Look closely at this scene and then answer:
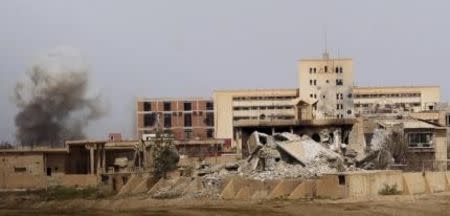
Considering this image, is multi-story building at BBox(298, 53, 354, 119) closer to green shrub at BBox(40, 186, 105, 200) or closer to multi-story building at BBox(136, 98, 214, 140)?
multi-story building at BBox(136, 98, 214, 140)

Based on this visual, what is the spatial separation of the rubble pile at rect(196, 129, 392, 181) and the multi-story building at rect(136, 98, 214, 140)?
210ft

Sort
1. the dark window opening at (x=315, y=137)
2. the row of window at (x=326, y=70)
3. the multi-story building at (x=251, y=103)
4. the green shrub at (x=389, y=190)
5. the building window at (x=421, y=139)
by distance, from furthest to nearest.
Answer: the multi-story building at (x=251, y=103), the row of window at (x=326, y=70), the dark window opening at (x=315, y=137), the building window at (x=421, y=139), the green shrub at (x=389, y=190)

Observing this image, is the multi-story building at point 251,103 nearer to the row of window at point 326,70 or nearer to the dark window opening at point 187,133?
the row of window at point 326,70


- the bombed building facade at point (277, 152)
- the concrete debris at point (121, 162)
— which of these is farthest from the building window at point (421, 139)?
the concrete debris at point (121, 162)

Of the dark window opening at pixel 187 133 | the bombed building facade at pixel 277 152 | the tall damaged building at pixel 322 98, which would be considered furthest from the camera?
the dark window opening at pixel 187 133

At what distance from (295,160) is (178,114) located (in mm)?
72204

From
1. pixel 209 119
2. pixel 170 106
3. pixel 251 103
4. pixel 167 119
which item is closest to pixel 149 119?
pixel 167 119

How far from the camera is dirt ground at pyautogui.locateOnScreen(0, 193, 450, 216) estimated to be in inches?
2078

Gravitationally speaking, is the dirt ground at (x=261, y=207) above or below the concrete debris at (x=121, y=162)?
below

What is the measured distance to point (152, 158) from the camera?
77.6 meters

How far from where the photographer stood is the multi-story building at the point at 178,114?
13700cm

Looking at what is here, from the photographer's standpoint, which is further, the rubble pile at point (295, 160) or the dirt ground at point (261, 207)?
the rubble pile at point (295, 160)

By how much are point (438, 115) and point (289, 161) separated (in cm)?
3081

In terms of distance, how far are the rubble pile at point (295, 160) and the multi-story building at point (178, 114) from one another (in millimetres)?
64023
